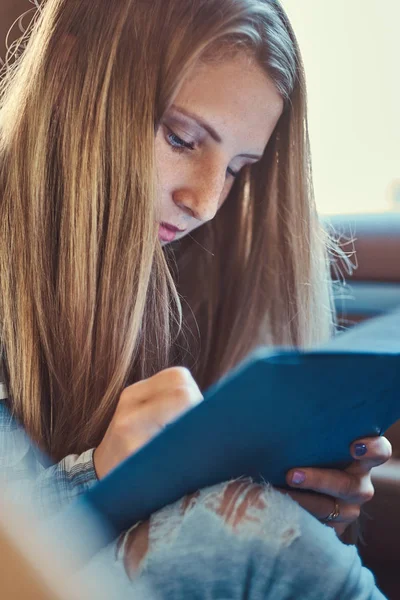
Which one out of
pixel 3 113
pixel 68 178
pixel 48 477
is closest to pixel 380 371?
pixel 48 477

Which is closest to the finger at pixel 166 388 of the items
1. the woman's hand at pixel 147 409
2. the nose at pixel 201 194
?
the woman's hand at pixel 147 409

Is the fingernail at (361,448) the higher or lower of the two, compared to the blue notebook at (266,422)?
lower

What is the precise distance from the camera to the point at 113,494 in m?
0.52

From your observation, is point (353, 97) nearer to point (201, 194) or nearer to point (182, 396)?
point (201, 194)

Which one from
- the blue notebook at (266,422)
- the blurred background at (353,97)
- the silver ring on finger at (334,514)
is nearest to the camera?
the blue notebook at (266,422)

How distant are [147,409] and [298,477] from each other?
141 mm

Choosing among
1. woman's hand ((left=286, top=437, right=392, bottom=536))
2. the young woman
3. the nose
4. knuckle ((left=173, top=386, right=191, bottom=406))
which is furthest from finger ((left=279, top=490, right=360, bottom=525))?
the nose

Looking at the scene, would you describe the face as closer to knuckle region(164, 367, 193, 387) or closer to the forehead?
the forehead

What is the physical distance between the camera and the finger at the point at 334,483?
23.6 inches

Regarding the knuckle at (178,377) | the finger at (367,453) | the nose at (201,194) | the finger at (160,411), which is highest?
the nose at (201,194)

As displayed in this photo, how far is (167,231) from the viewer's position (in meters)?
0.94

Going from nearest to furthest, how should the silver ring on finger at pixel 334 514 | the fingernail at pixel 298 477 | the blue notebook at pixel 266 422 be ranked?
1. the blue notebook at pixel 266 422
2. the fingernail at pixel 298 477
3. the silver ring on finger at pixel 334 514

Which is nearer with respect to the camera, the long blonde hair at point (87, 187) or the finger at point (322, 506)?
the finger at point (322, 506)

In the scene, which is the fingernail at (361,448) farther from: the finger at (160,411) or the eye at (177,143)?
the eye at (177,143)
